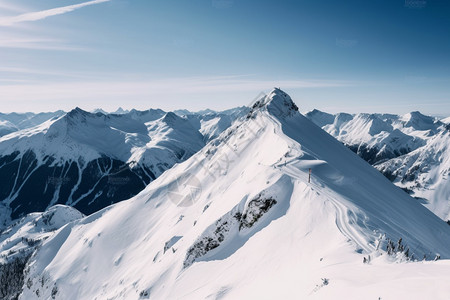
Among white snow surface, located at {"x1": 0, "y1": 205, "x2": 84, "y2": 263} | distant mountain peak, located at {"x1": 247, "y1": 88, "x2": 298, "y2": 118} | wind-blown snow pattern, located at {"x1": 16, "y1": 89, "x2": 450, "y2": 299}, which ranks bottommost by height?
white snow surface, located at {"x1": 0, "y1": 205, "x2": 84, "y2": 263}

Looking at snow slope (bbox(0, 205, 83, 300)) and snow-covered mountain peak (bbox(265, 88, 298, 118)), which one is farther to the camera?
snow slope (bbox(0, 205, 83, 300))

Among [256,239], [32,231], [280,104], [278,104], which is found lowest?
[32,231]

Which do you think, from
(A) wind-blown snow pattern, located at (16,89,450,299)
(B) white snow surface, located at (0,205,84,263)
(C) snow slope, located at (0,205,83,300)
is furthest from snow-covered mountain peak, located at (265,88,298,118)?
(B) white snow surface, located at (0,205,84,263)

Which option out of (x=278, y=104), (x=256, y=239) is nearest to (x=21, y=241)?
(x=278, y=104)

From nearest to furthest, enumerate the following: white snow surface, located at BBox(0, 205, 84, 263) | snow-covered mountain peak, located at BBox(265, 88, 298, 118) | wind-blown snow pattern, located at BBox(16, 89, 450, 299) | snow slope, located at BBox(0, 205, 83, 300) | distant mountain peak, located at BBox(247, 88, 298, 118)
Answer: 1. wind-blown snow pattern, located at BBox(16, 89, 450, 299)
2. snow-covered mountain peak, located at BBox(265, 88, 298, 118)
3. distant mountain peak, located at BBox(247, 88, 298, 118)
4. snow slope, located at BBox(0, 205, 83, 300)
5. white snow surface, located at BBox(0, 205, 84, 263)

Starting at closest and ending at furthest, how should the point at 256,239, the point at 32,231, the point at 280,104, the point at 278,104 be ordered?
1. the point at 256,239
2. the point at 278,104
3. the point at 280,104
4. the point at 32,231

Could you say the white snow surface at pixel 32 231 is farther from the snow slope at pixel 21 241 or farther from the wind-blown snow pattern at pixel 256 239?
the wind-blown snow pattern at pixel 256 239

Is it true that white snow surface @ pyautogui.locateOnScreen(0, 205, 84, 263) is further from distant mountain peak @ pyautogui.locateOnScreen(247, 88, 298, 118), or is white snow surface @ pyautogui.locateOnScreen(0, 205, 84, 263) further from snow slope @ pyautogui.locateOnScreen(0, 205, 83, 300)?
distant mountain peak @ pyautogui.locateOnScreen(247, 88, 298, 118)

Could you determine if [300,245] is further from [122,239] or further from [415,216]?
[122,239]

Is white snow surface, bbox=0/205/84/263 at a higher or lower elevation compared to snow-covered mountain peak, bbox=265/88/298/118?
lower

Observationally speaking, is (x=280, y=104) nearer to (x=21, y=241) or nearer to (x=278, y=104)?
(x=278, y=104)
